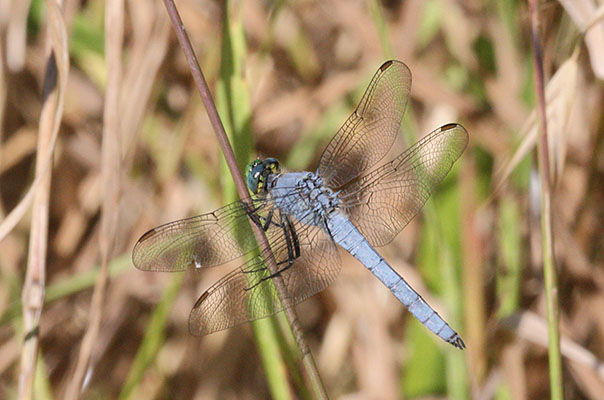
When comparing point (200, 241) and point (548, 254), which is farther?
point (200, 241)

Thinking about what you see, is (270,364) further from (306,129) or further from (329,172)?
(306,129)

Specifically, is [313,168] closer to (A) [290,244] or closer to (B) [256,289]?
(A) [290,244]

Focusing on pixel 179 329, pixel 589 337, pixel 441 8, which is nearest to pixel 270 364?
pixel 179 329

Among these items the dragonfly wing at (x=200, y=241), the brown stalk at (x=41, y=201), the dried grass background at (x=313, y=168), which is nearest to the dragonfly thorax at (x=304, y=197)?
the dragonfly wing at (x=200, y=241)

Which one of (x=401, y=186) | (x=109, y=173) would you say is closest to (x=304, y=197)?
(x=401, y=186)

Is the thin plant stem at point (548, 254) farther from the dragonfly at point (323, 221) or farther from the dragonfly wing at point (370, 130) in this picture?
the dragonfly wing at point (370, 130)
